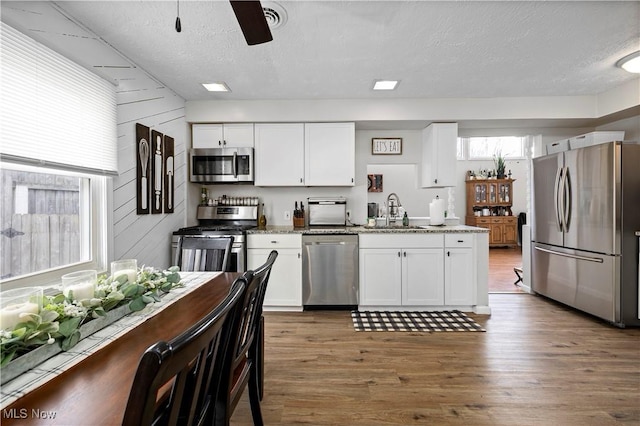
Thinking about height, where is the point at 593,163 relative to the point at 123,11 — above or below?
below

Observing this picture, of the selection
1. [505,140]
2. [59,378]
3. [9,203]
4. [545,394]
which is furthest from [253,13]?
[505,140]

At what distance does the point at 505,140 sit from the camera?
8539mm

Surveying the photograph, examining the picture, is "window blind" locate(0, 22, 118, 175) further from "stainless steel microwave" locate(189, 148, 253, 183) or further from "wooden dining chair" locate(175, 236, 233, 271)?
"stainless steel microwave" locate(189, 148, 253, 183)

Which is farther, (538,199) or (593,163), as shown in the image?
(538,199)

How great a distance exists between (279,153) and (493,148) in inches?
282

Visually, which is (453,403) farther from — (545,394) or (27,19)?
(27,19)

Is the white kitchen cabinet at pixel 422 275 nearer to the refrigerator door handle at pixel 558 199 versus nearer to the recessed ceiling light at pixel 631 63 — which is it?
the refrigerator door handle at pixel 558 199

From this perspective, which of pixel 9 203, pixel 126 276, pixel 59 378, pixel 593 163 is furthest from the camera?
pixel 593 163

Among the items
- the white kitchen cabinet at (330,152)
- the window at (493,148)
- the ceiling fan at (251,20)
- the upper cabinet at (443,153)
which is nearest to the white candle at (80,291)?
the ceiling fan at (251,20)

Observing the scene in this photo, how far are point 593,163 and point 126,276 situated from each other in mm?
4024

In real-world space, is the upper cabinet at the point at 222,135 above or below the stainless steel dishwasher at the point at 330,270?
above

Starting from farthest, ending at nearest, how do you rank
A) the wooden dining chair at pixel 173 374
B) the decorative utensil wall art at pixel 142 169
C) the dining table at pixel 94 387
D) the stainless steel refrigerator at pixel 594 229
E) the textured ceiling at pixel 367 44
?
the stainless steel refrigerator at pixel 594 229, the decorative utensil wall art at pixel 142 169, the textured ceiling at pixel 367 44, the dining table at pixel 94 387, the wooden dining chair at pixel 173 374

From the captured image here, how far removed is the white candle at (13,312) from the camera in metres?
0.87

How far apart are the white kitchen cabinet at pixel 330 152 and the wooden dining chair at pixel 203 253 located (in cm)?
175
